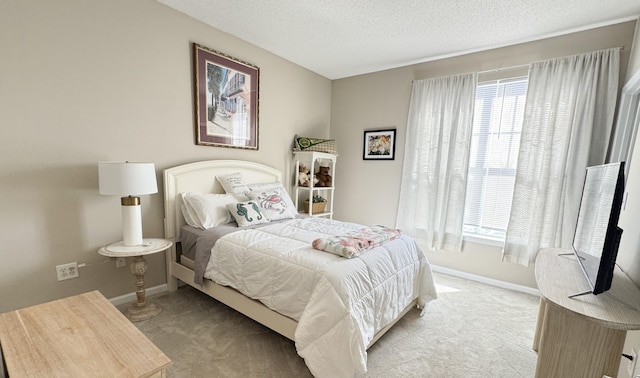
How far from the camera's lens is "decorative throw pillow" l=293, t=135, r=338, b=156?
360 centimetres

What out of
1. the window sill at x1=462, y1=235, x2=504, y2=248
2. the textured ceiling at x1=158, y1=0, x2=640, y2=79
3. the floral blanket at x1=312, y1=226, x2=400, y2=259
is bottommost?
the window sill at x1=462, y1=235, x2=504, y2=248

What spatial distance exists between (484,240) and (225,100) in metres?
3.24

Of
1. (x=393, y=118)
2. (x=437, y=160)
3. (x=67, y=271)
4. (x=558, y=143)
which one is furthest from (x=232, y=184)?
(x=558, y=143)

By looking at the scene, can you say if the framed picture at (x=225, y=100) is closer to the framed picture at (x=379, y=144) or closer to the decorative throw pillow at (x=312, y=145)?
the decorative throw pillow at (x=312, y=145)

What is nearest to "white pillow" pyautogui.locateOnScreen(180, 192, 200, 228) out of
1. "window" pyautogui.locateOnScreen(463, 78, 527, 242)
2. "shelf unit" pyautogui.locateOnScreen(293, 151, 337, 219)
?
"shelf unit" pyautogui.locateOnScreen(293, 151, 337, 219)

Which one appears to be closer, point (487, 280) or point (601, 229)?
point (601, 229)

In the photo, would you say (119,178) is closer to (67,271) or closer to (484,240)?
(67,271)

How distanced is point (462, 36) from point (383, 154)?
5.09 feet

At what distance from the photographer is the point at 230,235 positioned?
6.96 feet

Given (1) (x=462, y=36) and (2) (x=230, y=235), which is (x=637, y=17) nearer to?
(1) (x=462, y=36)

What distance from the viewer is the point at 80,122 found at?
1.98 meters

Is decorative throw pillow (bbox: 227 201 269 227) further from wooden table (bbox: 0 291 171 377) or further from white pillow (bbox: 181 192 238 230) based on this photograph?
wooden table (bbox: 0 291 171 377)

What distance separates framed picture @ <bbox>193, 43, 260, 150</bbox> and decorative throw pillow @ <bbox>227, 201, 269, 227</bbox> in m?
0.77

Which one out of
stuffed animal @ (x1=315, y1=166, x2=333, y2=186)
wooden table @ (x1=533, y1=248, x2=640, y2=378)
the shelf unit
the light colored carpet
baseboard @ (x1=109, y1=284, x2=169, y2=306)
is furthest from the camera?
stuffed animal @ (x1=315, y1=166, x2=333, y2=186)
